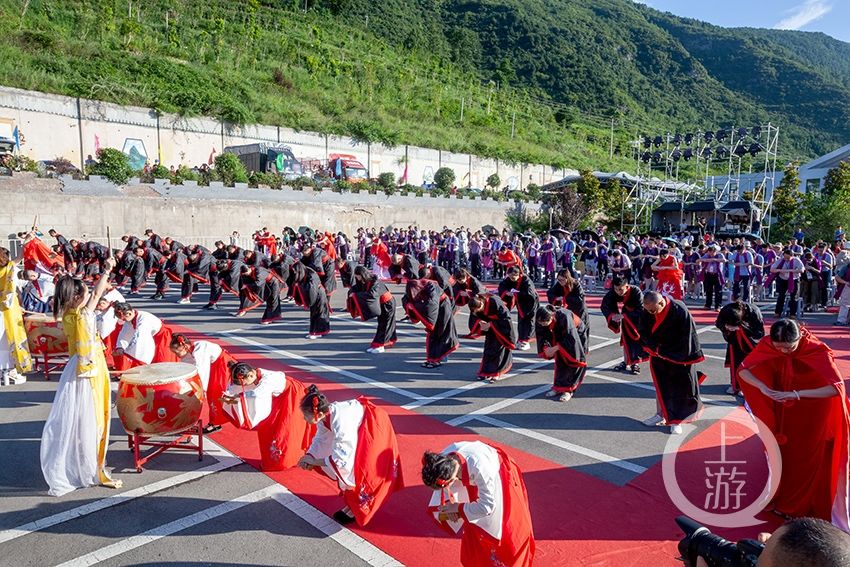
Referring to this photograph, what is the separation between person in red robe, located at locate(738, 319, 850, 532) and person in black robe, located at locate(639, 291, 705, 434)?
1.54m

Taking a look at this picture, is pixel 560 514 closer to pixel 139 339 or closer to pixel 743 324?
pixel 743 324

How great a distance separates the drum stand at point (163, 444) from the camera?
546 cm

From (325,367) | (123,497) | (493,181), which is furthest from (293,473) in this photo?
(493,181)

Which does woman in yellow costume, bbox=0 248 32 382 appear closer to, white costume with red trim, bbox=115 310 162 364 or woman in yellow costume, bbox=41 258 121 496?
white costume with red trim, bbox=115 310 162 364

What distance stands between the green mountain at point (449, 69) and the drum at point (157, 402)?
30897mm

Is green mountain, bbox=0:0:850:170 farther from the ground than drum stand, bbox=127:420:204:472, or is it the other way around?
green mountain, bbox=0:0:850:170

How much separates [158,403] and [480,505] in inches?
131

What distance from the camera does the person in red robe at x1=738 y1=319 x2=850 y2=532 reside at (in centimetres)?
432

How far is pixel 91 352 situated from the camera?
489 centimetres

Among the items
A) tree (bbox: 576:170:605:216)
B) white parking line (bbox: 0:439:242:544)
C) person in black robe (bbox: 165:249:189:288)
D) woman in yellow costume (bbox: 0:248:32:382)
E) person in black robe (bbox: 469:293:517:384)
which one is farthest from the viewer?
tree (bbox: 576:170:605:216)

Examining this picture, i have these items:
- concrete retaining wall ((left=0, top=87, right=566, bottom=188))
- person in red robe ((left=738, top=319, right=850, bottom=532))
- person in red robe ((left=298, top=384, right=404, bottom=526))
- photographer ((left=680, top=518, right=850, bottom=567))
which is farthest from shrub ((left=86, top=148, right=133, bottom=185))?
photographer ((left=680, top=518, right=850, bottom=567))

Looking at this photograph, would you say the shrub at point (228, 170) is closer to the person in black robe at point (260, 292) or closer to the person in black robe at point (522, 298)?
the person in black robe at point (260, 292)

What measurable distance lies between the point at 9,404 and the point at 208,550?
15.4ft

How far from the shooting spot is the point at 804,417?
14.8 feet
